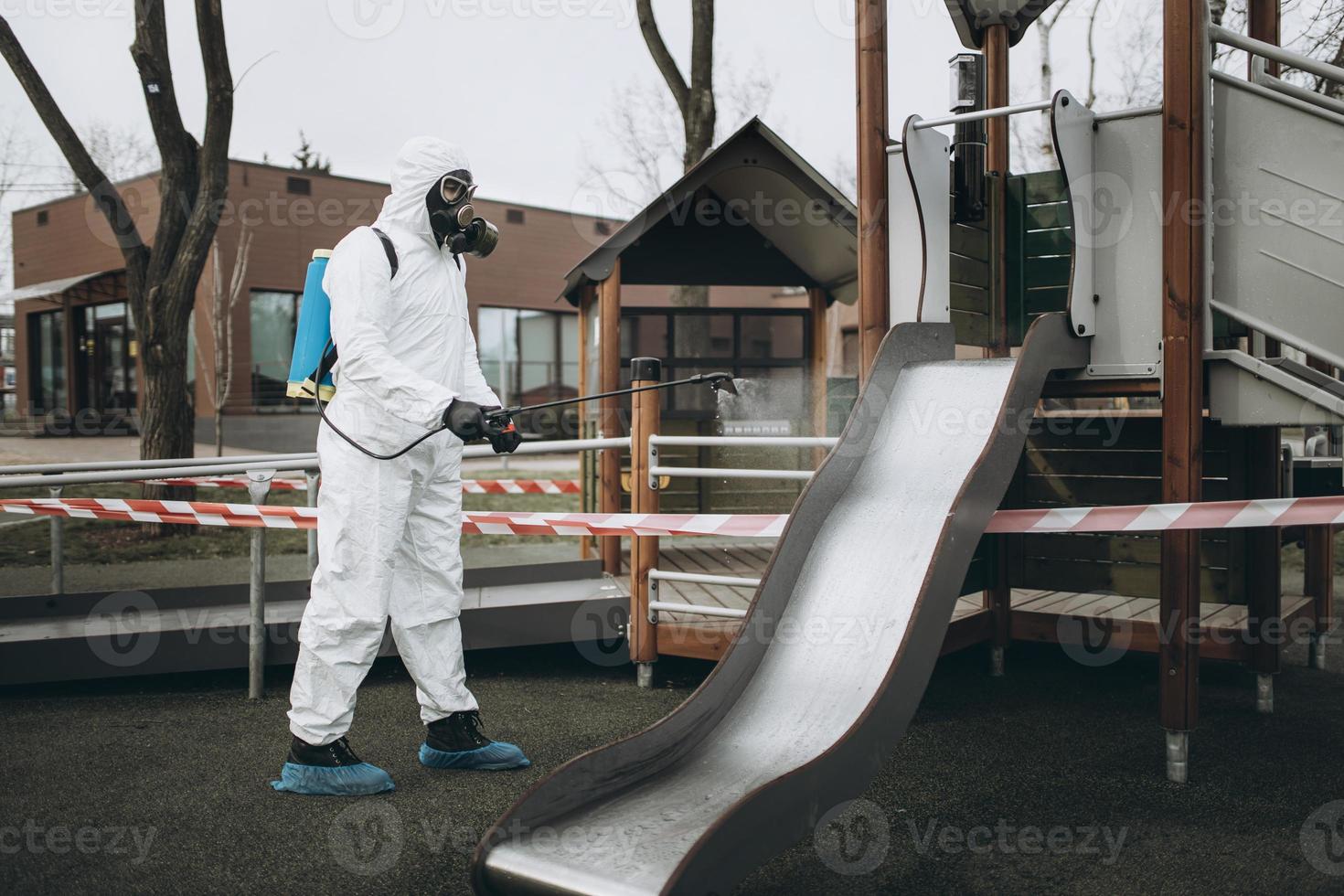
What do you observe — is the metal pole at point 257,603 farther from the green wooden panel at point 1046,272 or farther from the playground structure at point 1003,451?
the green wooden panel at point 1046,272

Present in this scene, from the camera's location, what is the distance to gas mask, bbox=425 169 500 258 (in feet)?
12.6

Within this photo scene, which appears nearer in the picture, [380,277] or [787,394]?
[380,277]

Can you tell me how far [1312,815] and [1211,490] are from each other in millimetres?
2058

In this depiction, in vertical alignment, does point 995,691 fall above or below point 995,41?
below

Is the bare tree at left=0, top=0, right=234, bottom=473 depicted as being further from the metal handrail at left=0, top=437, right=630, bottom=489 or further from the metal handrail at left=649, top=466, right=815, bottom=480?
the metal handrail at left=649, top=466, right=815, bottom=480

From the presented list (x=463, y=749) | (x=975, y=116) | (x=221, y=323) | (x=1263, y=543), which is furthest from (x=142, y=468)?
(x=221, y=323)

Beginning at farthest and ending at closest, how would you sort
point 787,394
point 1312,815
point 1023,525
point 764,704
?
point 787,394 → point 1023,525 → point 1312,815 → point 764,704

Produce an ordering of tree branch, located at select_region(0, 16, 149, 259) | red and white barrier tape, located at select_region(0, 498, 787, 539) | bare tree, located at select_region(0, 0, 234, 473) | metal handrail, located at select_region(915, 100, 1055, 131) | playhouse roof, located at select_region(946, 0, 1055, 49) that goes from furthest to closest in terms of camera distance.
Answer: bare tree, located at select_region(0, 0, 234, 473) < tree branch, located at select_region(0, 16, 149, 259) < playhouse roof, located at select_region(946, 0, 1055, 49) < red and white barrier tape, located at select_region(0, 498, 787, 539) < metal handrail, located at select_region(915, 100, 1055, 131)

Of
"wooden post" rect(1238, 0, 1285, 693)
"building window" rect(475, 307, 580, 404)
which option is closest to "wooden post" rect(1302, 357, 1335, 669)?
"wooden post" rect(1238, 0, 1285, 693)

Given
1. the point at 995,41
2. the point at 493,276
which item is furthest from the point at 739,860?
the point at 493,276

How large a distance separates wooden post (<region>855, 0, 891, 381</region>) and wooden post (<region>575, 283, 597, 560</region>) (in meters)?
3.11

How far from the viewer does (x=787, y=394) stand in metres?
8.47

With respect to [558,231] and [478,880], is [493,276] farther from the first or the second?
[478,880]

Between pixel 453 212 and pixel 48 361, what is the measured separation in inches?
967
